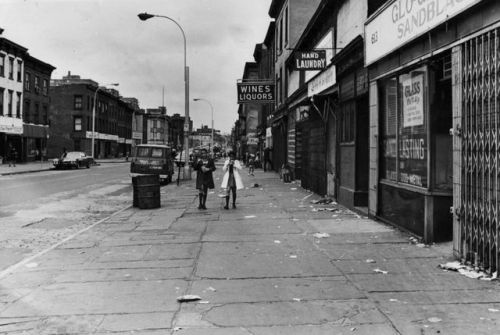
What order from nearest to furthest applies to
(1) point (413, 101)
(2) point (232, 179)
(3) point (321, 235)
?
(1) point (413, 101) < (3) point (321, 235) < (2) point (232, 179)

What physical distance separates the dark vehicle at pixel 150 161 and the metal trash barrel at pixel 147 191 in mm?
9615

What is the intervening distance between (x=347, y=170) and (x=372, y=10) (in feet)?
14.0

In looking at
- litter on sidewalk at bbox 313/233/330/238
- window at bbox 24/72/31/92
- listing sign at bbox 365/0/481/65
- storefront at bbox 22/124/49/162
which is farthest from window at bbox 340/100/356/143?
window at bbox 24/72/31/92

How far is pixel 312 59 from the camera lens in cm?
1529

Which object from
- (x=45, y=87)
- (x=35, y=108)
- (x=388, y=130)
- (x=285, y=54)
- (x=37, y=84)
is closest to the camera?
(x=388, y=130)

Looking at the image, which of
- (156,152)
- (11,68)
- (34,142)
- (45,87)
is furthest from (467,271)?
(45,87)

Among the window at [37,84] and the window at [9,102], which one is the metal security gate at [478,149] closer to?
the window at [9,102]

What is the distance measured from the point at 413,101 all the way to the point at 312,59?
21.8ft

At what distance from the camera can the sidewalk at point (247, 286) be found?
4.65 metres

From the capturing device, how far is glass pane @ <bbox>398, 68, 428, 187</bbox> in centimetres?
868

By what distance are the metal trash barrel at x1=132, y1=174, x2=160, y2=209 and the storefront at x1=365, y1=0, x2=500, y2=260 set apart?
6444mm

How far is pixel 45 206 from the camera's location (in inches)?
590

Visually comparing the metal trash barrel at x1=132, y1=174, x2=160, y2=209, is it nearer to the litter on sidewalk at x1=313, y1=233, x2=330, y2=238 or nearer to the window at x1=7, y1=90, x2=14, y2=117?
the litter on sidewalk at x1=313, y1=233, x2=330, y2=238

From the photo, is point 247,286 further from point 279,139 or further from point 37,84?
point 37,84
